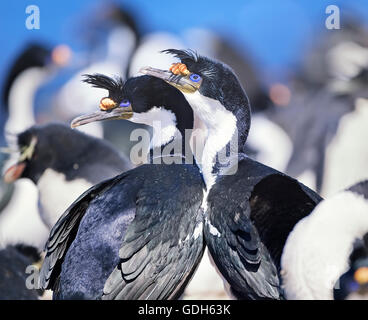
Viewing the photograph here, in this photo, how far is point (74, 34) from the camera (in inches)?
126

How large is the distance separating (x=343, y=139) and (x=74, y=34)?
106cm

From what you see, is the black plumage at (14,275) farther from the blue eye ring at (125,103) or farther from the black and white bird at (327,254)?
the black and white bird at (327,254)

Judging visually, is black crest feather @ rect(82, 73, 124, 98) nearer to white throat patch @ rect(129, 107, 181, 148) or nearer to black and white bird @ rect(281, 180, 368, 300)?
Answer: white throat patch @ rect(129, 107, 181, 148)

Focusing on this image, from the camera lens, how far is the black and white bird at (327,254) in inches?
101

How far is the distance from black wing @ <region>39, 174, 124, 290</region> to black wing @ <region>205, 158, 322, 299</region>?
15.0 inches

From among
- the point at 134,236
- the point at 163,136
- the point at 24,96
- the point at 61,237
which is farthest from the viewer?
the point at 24,96

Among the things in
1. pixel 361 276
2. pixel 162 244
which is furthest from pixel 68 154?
pixel 361 276

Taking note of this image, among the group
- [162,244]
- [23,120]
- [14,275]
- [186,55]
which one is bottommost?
[14,275]

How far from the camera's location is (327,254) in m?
2.58

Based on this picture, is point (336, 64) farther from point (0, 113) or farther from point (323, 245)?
point (0, 113)

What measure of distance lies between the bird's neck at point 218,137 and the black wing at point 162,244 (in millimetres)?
78

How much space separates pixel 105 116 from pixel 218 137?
40 centimetres

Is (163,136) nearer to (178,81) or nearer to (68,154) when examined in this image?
(178,81)
